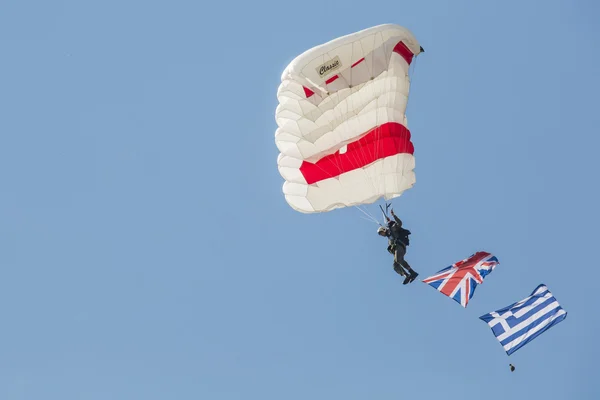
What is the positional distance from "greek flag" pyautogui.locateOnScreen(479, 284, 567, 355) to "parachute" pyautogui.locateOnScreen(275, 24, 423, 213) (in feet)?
13.3

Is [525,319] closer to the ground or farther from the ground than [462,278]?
closer to the ground

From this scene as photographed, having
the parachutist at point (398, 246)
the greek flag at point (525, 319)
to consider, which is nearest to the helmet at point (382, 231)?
the parachutist at point (398, 246)

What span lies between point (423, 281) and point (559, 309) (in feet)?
10.5

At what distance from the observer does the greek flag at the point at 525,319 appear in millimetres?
35594

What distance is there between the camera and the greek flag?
35.6 metres

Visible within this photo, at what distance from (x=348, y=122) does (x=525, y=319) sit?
625 cm

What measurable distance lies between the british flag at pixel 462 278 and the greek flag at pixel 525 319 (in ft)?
2.87

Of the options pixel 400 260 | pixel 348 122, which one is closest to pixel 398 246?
pixel 400 260

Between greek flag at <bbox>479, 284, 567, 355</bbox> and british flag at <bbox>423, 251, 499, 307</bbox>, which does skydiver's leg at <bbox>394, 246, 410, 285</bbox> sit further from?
greek flag at <bbox>479, 284, 567, 355</bbox>

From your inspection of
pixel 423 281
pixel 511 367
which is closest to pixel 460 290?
pixel 423 281

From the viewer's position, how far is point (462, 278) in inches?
1439

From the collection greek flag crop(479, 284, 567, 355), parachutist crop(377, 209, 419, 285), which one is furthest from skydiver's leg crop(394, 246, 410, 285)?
greek flag crop(479, 284, 567, 355)

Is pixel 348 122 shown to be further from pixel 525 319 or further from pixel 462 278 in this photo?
pixel 525 319

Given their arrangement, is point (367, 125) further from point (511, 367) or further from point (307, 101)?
point (511, 367)
